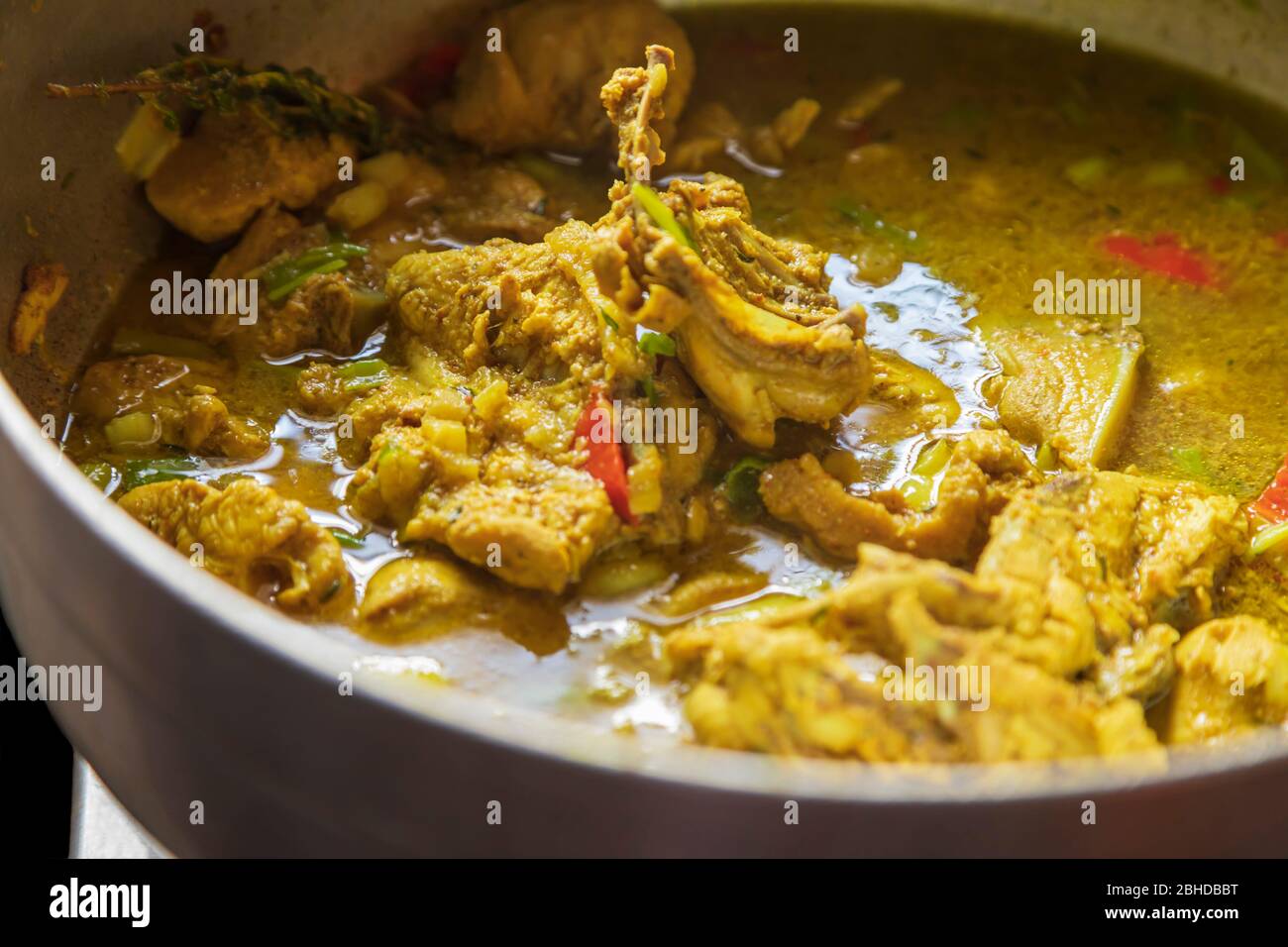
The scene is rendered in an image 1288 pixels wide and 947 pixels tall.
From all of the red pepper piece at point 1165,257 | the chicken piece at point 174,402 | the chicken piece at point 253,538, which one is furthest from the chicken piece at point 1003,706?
the red pepper piece at point 1165,257

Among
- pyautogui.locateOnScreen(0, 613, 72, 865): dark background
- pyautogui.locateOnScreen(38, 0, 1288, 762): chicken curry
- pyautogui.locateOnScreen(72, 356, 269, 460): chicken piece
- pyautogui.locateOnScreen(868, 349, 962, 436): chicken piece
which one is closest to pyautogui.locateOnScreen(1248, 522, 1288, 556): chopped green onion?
pyautogui.locateOnScreen(38, 0, 1288, 762): chicken curry

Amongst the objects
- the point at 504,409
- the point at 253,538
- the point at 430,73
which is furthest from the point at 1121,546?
the point at 430,73

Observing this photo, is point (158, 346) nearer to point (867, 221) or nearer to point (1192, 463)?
point (867, 221)

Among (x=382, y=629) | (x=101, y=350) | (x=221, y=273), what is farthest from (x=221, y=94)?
(x=382, y=629)

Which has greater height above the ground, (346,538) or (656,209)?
(656,209)

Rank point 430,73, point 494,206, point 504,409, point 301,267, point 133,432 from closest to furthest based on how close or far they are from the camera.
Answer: point 504,409 → point 133,432 → point 301,267 → point 494,206 → point 430,73

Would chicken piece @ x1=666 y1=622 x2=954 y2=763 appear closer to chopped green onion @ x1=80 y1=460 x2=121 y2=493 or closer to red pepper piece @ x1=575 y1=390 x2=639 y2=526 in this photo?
red pepper piece @ x1=575 y1=390 x2=639 y2=526
